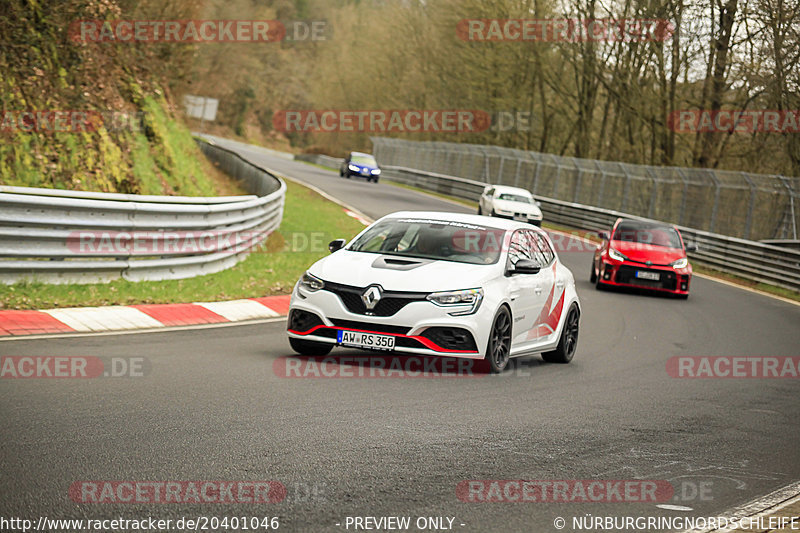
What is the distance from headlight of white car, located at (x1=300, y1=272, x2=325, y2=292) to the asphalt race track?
77 centimetres

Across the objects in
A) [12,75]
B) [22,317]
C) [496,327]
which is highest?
[12,75]

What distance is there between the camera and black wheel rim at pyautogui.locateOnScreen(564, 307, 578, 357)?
38.4 ft

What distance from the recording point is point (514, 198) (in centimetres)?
3659

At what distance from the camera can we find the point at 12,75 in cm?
1648

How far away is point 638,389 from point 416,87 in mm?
68624

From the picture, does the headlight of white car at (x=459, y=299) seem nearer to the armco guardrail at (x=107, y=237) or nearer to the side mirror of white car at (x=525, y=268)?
the side mirror of white car at (x=525, y=268)

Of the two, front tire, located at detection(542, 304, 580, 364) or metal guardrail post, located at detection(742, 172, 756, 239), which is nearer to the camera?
front tire, located at detection(542, 304, 580, 364)

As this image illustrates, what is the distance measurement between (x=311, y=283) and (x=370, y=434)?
10.3 feet

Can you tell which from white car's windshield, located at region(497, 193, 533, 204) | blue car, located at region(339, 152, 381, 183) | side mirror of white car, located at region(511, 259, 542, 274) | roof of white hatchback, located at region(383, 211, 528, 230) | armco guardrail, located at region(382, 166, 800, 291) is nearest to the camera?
side mirror of white car, located at region(511, 259, 542, 274)

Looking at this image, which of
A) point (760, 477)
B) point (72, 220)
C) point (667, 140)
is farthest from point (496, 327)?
point (667, 140)

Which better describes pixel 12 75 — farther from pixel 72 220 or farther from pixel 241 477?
pixel 241 477

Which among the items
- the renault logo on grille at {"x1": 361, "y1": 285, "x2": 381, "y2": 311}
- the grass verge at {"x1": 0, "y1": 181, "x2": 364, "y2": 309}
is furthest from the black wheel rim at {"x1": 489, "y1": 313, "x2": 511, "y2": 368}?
the grass verge at {"x1": 0, "y1": 181, "x2": 364, "y2": 309}

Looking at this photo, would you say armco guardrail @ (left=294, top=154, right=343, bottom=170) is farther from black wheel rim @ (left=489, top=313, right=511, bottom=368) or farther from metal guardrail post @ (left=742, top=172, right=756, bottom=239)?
black wheel rim @ (left=489, top=313, right=511, bottom=368)

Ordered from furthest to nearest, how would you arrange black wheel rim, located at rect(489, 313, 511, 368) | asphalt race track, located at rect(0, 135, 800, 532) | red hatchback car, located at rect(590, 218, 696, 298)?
red hatchback car, located at rect(590, 218, 696, 298)
black wheel rim, located at rect(489, 313, 511, 368)
asphalt race track, located at rect(0, 135, 800, 532)
